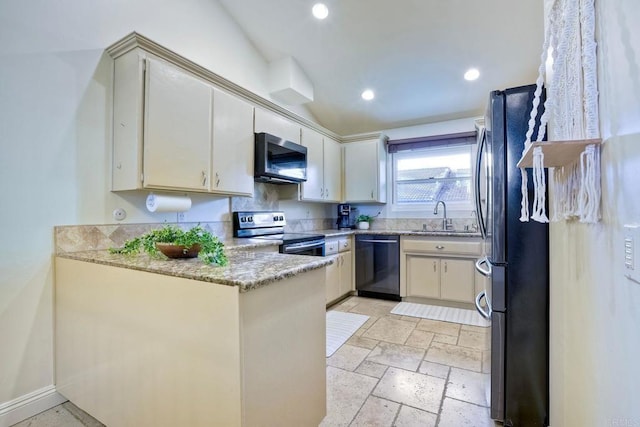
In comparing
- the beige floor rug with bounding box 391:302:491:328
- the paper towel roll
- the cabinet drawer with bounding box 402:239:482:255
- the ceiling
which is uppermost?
the ceiling

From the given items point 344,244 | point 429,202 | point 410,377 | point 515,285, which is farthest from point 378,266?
point 515,285

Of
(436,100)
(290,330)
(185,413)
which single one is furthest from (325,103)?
(185,413)

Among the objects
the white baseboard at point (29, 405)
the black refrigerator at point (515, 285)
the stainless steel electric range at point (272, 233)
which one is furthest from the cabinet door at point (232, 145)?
the black refrigerator at point (515, 285)

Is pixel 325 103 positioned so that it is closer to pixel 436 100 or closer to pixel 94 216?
pixel 436 100

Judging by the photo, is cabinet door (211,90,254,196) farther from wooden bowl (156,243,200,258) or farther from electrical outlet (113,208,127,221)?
wooden bowl (156,243,200,258)

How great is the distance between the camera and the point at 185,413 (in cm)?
115

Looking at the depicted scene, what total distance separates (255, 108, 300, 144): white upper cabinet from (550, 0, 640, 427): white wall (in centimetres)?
254

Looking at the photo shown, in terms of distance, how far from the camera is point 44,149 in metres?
1.81

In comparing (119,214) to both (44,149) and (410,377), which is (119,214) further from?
(410,377)

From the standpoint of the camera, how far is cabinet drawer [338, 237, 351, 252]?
12.4 ft

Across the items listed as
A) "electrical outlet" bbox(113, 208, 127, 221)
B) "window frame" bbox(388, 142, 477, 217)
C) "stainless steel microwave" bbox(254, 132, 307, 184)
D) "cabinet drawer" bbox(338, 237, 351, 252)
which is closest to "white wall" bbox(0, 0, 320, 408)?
"electrical outlet" bbox(113, 208, 127, 221)

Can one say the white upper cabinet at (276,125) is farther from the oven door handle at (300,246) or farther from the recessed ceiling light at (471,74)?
the recessed ceiling light at (471,74)

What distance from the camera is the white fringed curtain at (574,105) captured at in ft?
2.82

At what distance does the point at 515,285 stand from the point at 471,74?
2721mm
